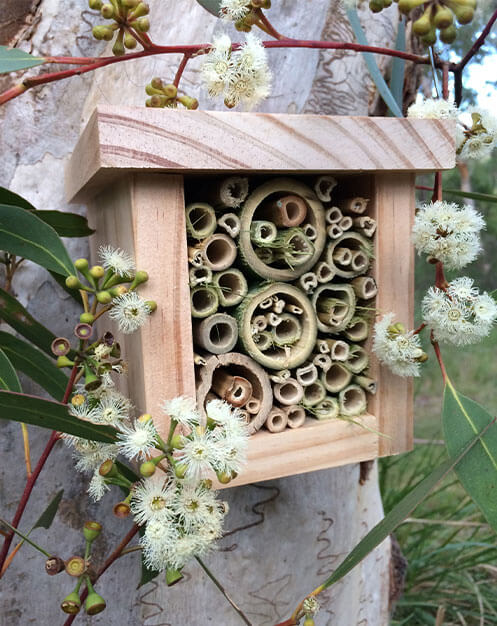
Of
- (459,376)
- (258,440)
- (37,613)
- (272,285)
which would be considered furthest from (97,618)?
(459,376)

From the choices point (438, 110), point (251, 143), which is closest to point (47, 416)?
point (251, 143)

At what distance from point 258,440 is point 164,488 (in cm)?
13

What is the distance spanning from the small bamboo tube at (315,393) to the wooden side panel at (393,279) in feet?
0.22

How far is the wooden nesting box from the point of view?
0.53 meters

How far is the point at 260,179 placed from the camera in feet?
2.10

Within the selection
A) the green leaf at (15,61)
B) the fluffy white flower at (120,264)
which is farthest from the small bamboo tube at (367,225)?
the green leaf at (15,61)

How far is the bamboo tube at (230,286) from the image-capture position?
60 centimetres

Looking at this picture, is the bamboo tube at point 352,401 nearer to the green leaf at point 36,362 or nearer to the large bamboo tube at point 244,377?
the large bamboo tube at point 244,377

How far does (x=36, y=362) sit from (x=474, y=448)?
473mm

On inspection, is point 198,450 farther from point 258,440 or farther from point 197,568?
point 197,568

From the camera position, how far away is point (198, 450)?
482mm

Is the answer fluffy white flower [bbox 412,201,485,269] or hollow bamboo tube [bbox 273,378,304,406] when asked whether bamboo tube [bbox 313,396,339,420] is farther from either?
fluffy white flower [bbox 412,201,485,269]

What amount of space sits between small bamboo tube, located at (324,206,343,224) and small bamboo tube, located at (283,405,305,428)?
21 centimetres

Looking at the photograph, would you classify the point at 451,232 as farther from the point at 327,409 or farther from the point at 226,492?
the point at 226,492
